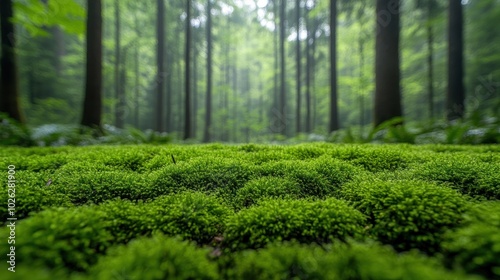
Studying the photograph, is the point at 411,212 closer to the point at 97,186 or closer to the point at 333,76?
the point at 97,186

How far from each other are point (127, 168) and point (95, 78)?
5.04 metres

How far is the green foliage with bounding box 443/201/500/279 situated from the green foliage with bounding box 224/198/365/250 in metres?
0.42

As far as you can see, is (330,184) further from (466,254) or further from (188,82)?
(188,82)

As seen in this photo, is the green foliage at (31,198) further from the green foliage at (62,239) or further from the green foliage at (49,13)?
the green foliage at (49,13)

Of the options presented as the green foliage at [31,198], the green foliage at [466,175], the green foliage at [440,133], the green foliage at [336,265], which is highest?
the green foliage at [440,133]

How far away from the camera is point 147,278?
0.92 metres

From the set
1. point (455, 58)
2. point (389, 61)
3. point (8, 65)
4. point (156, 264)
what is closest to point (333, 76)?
point (455, 58)

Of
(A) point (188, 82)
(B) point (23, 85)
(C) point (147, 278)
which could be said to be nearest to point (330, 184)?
(C) point (147, 278)

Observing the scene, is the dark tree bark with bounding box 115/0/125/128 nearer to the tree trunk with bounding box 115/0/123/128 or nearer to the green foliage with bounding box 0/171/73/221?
the tree trunk with bounding box 115/0/123/128

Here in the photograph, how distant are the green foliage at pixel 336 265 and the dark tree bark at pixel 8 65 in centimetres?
717

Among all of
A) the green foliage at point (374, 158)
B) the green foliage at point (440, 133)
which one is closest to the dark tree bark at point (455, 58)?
the green foliage at point (440, 133)

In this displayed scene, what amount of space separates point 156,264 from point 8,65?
7.27 meters

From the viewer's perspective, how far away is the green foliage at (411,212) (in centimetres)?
139

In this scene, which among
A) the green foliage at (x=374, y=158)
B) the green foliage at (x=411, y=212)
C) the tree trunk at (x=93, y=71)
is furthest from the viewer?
the tree trunk at (x=93, y=71)
